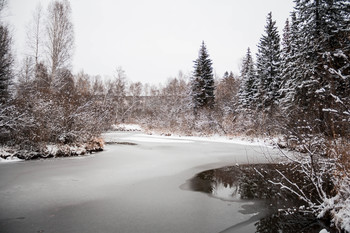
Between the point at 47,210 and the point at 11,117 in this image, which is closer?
the point at 47,210

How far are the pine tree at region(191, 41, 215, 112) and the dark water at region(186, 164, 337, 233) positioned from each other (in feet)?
66.0

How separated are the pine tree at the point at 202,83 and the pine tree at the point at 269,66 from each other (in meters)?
6.85

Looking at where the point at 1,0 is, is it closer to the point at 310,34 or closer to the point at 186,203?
the point at 186,203

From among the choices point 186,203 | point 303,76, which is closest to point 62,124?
point 186,203

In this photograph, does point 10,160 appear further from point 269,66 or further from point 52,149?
point 269,66

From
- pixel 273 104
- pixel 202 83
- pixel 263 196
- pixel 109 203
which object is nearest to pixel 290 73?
pixel 273 104

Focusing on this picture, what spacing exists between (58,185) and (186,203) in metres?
3.77

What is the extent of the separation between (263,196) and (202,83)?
24.5 m

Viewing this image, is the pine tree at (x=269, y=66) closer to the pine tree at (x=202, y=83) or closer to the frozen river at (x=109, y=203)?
the pine tree at (x=202, y=83)

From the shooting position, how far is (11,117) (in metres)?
9.09

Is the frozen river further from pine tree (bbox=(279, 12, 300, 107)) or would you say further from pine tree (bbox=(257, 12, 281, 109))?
pine tree (bbox=(257, 12, 281, 109))

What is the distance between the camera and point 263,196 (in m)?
5.32

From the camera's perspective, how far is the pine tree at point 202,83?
28.5 meters

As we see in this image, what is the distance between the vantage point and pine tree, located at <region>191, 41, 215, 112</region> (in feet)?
93.5
